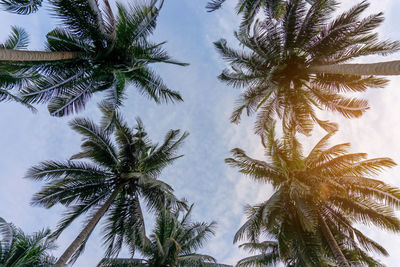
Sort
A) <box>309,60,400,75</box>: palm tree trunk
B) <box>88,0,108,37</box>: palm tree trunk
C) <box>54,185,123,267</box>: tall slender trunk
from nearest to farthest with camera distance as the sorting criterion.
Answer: <box>309,60,400,75</box>: palm tree trunk < <box>88,0,108,37</box>: palm tree trunk < <box>54,185,123,267</box>: tall slender trunk

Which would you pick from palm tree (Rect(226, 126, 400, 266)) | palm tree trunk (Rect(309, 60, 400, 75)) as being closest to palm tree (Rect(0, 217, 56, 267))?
palm tree (Rect(226, 126, 400, 266))

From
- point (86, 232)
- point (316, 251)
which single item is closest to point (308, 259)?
point (316, 251)

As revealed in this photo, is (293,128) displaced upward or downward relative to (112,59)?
upward

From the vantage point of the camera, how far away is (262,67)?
12219mm

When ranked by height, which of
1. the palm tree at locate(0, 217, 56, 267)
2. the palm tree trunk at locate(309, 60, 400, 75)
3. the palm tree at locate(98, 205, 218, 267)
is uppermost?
the palm tree trunk at locate(309, 60, 400, 75)

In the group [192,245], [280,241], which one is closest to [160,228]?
[192,245]

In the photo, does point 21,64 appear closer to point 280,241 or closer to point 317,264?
point 280,241

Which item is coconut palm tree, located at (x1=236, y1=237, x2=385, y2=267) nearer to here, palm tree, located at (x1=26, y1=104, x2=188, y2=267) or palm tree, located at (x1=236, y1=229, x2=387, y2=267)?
palm tree, located at (x1=236, y1=229, x2=387, y2=267)

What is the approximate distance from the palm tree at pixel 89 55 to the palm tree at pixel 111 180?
1380mm

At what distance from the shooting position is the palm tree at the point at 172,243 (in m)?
13.0

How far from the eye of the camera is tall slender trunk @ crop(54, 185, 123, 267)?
9.18 m

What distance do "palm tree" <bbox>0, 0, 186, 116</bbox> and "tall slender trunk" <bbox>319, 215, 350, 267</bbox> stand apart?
9906 millimetres

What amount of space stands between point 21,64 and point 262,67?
10066 millimetres

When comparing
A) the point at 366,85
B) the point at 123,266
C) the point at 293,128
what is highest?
the point at 366,85
